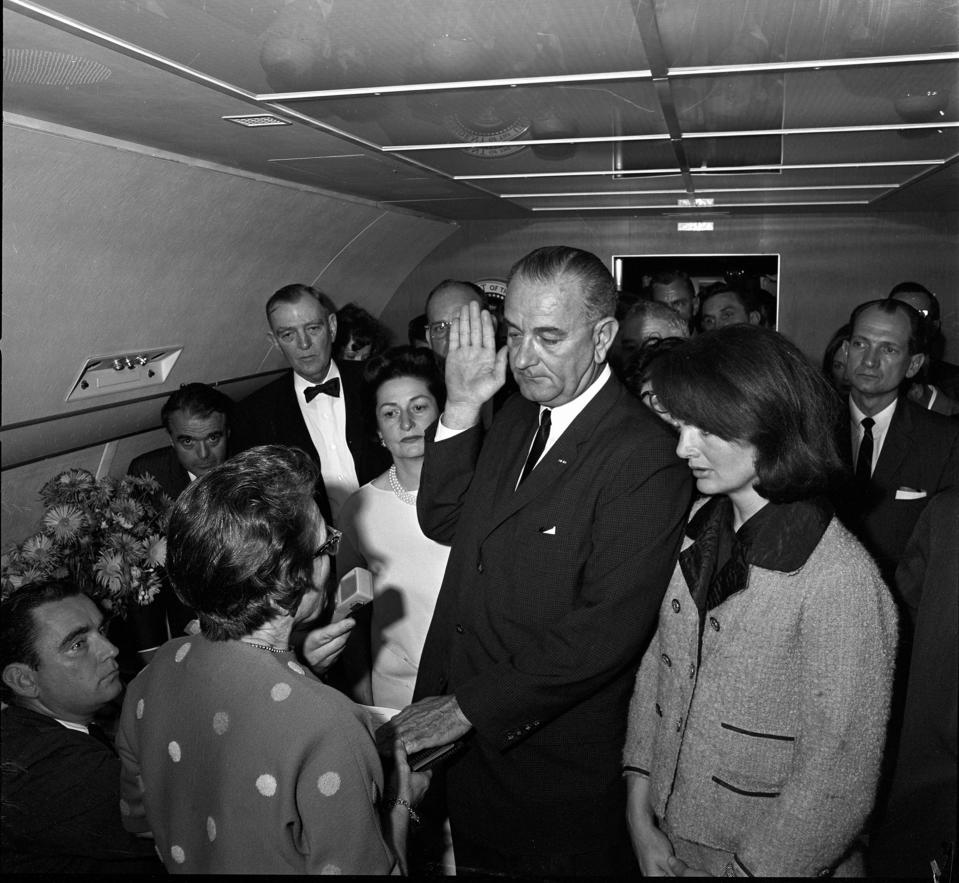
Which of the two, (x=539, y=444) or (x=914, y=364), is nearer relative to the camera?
(x=539, y=444)

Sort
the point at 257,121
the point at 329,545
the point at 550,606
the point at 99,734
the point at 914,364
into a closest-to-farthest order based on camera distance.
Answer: the point at 329,545, the point at 99,734, the point at 550,606, the point at 257,121, the point at 914,364

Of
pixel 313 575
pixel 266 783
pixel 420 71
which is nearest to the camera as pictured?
pixel 266 783

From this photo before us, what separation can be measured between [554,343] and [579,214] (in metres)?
0.26

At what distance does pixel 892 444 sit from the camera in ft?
5.70

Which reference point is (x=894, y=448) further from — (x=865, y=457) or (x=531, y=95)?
(x=531, y=95)

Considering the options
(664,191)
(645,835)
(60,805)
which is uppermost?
(664,191)

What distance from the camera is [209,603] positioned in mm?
1079

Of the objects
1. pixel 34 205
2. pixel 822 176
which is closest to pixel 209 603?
pixel 34 205

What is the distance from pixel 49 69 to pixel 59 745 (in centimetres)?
116

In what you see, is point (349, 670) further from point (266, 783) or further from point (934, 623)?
point (934, 623)

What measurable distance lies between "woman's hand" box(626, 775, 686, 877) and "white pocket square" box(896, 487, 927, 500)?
0.87m

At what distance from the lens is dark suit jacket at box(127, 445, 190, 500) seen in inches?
54.7

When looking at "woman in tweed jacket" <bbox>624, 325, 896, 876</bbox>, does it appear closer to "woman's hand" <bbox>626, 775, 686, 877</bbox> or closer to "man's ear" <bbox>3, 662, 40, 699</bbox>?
"woman's hand" <bbox>626, 775, 686, 877</bbox>

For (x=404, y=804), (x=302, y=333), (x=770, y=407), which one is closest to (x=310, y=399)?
(x=302, y=333)
